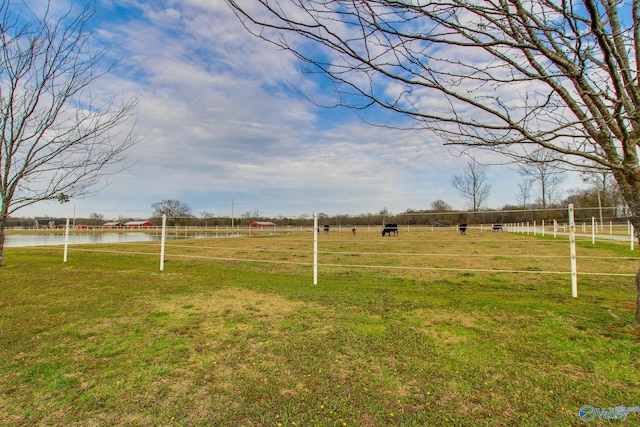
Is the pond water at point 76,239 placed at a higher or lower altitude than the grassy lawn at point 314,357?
lower

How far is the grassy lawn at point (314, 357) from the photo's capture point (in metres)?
1.74

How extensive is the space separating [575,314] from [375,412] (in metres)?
2.89

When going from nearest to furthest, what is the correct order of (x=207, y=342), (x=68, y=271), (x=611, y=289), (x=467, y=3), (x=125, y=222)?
(x=467, y=3) < (x=207, y=342) < (x=611, y=289) < (x=68, y=271) < (x=125, y=222)

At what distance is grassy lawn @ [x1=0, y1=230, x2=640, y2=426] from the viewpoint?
174 cm

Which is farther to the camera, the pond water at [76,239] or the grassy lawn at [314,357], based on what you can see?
the pond water at [76,239]

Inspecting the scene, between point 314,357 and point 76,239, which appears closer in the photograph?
point 314,357

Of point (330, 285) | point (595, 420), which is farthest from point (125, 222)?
point (595, 420)

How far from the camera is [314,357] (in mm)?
2396

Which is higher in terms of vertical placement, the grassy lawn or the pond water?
the grassy lawn

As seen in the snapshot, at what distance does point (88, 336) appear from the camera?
2816mm

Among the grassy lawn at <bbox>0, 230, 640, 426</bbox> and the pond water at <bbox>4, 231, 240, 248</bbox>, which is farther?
the pond water at <bbox>4, 231, 240, 248</bbox>

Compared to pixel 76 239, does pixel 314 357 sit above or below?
above

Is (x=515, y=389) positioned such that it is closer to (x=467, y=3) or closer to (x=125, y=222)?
(x=467, y=3)

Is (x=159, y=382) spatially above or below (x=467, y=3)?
below
